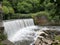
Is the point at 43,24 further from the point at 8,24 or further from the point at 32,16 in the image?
the point at 8,24

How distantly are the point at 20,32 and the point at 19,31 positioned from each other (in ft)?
1.34

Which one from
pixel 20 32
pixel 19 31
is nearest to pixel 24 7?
pixel 19 31

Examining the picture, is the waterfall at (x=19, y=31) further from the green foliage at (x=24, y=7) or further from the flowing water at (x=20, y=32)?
the green foliage at (x=24, y=7)

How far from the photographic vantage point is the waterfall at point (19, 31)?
1030 centimetres

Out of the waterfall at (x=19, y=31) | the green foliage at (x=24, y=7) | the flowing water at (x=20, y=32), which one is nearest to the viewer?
the flowing water at (x=20, y=32)

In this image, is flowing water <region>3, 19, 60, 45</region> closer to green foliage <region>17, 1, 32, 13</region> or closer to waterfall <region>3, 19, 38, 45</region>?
waterfall <region>3, 19, 38, 45</region>

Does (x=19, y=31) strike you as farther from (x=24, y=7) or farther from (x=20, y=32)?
(x=24, y=7)

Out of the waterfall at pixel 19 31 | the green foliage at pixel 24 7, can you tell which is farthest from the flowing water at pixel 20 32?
the green foliage at pixel 24 7

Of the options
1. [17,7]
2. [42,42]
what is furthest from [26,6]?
[42,42]

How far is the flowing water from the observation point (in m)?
10.2

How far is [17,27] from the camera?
14.1 metres

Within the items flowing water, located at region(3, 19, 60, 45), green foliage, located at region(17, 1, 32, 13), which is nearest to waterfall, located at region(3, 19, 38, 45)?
flowing water, located at region(3, 19, 60, 45)

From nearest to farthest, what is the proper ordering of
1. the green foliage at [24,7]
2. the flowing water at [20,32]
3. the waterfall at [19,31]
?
the flowing water at [20,32]
the waterfall at [19,31]
the green foliage at [24,7]

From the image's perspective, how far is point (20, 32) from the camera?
43.3 ft
